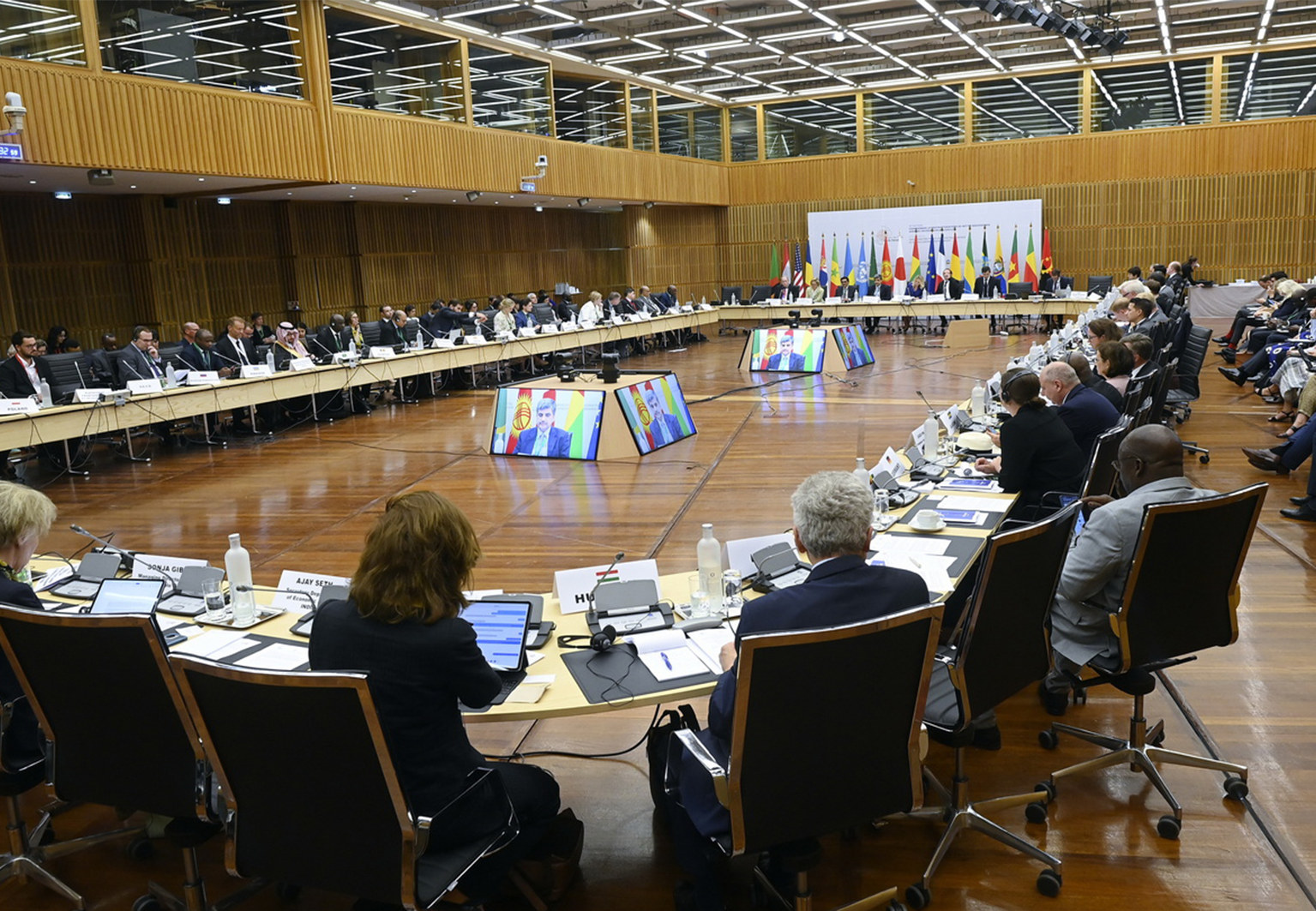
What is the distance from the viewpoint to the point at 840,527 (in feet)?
8.13

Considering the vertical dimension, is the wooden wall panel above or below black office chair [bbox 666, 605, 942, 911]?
above

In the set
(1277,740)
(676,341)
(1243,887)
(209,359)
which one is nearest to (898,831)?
(1243,887)

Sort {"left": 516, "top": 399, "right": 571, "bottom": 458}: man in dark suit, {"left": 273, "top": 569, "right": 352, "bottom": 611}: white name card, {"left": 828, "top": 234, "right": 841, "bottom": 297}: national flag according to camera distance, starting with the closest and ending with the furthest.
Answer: {"left": 273, "top": 569, "right": 352, "bottom": 611}: white name card → {"left": 516, "top": 399, "right": 571, "bottom": 458}: man in dark suit → {"left": 828, "top": 234, "right": 841, "bottom": 297}: national flag

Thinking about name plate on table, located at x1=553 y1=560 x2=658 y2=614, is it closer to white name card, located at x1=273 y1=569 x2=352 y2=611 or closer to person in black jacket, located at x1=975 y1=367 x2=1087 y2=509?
white name card, located at x1=273 y1=569 x2=352 y2=611

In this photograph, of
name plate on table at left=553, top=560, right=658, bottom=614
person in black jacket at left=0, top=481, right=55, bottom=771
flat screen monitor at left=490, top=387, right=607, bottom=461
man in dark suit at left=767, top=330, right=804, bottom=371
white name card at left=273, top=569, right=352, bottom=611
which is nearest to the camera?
person in black jacket at left=0, top=481, right=55, bottom=771

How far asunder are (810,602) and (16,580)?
229cm

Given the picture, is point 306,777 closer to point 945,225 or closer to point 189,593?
point 189,593

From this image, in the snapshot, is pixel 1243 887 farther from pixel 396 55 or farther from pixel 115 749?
pixel 396 55

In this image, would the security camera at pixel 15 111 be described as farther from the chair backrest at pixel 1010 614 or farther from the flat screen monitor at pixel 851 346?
the flat screen monitor at pixel 851 346

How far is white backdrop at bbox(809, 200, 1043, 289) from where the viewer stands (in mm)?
20844

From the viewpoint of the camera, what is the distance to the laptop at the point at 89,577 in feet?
12.1

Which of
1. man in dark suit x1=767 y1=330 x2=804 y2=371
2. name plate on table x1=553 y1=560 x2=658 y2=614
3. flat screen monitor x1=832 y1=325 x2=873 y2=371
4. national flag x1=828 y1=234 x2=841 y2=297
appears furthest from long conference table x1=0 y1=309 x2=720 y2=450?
national flag x1=828 y1=234 x2=841 y2=297

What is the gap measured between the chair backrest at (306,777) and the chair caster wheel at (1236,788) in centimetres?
253

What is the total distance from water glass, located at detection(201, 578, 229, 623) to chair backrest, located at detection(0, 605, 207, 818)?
2.89 ft
